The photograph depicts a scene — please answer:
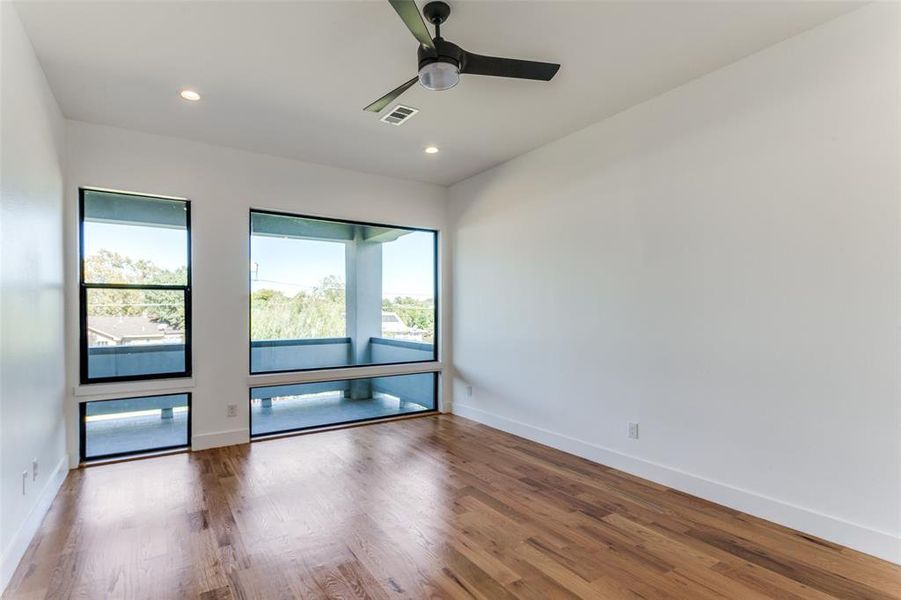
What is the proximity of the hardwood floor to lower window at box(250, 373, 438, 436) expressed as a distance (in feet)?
3.06

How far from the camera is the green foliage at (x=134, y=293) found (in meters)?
3.92

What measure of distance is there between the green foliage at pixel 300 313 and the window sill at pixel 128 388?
0.76m

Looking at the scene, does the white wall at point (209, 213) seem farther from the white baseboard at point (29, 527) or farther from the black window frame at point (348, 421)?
the white baseboard at point (29, 527)

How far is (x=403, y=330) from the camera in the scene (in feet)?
18.5

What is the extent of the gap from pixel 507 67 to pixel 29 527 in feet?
12.2

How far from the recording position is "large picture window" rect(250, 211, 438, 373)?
4.73 metres

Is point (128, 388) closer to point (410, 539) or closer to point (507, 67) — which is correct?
point (410, 539)

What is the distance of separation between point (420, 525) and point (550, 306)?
237cm

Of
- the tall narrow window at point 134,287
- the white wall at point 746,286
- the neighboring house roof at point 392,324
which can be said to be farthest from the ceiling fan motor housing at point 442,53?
the neighboring house roof at point 392,324

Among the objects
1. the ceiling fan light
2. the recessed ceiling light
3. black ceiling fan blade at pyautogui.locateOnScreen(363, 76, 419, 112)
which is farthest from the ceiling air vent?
the recessed ceiling light

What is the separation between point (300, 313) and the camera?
4914 millimetres

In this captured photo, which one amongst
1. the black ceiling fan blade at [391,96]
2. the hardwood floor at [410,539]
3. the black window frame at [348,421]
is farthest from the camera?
the black window frame at [348,421]

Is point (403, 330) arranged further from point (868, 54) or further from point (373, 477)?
point (868, 54)

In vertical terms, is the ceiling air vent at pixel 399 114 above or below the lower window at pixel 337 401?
above
